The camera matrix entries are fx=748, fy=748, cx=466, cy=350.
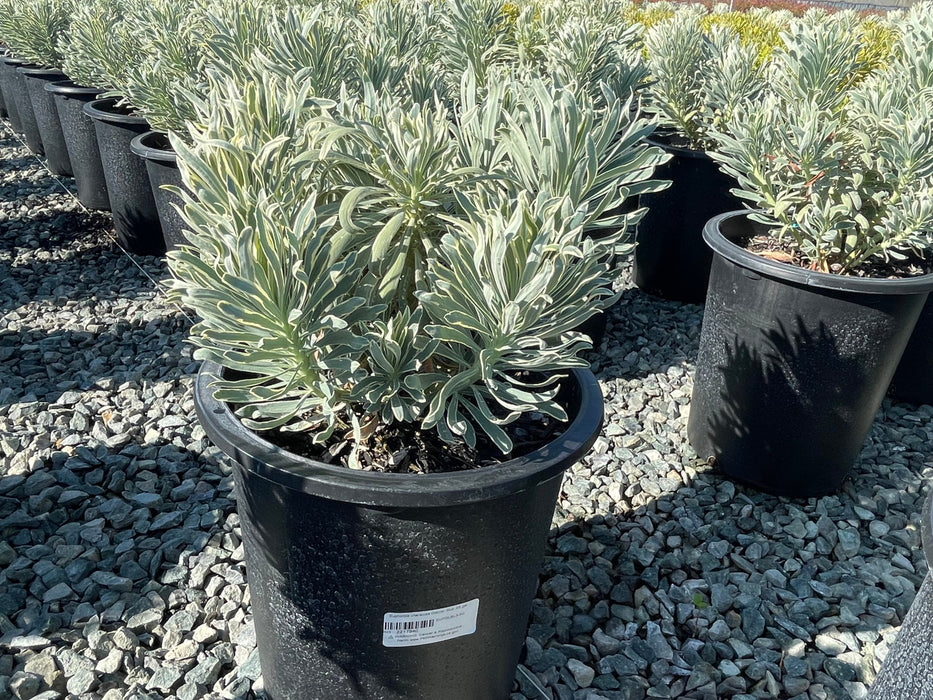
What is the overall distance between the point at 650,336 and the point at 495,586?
2.28 meters

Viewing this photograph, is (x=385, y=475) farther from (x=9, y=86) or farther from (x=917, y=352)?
(x=9, y=86)

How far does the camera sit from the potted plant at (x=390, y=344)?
1194 mm

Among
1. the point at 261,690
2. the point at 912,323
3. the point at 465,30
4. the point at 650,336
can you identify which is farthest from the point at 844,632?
the point at 465,30

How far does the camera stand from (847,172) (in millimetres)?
2521

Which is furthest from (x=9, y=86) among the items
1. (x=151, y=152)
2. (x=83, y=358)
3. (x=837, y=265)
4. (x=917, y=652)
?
(x=917, y=652)

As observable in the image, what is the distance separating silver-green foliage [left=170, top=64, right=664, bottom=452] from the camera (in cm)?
117

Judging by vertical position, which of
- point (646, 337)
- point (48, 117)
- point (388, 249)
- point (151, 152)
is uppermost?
point (388, 249)

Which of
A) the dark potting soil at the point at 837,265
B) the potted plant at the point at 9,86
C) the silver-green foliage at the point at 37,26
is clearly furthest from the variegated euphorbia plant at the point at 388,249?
the potted plant at the point at 9,86

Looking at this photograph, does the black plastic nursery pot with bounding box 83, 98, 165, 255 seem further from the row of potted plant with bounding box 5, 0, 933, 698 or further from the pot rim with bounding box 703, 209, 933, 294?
the pot rim with bounding box 703, 209, 933, 294

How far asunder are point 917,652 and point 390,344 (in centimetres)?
104

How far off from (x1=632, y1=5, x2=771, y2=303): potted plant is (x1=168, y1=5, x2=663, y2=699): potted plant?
2244 millimetres

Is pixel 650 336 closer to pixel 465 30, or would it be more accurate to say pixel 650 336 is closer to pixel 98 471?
pixel 465 30

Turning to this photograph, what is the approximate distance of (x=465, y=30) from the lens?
3.67 metres

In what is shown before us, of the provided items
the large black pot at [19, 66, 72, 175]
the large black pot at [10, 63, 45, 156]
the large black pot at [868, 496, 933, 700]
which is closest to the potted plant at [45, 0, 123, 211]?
the large black pot at [19, 66, 72, 175]
